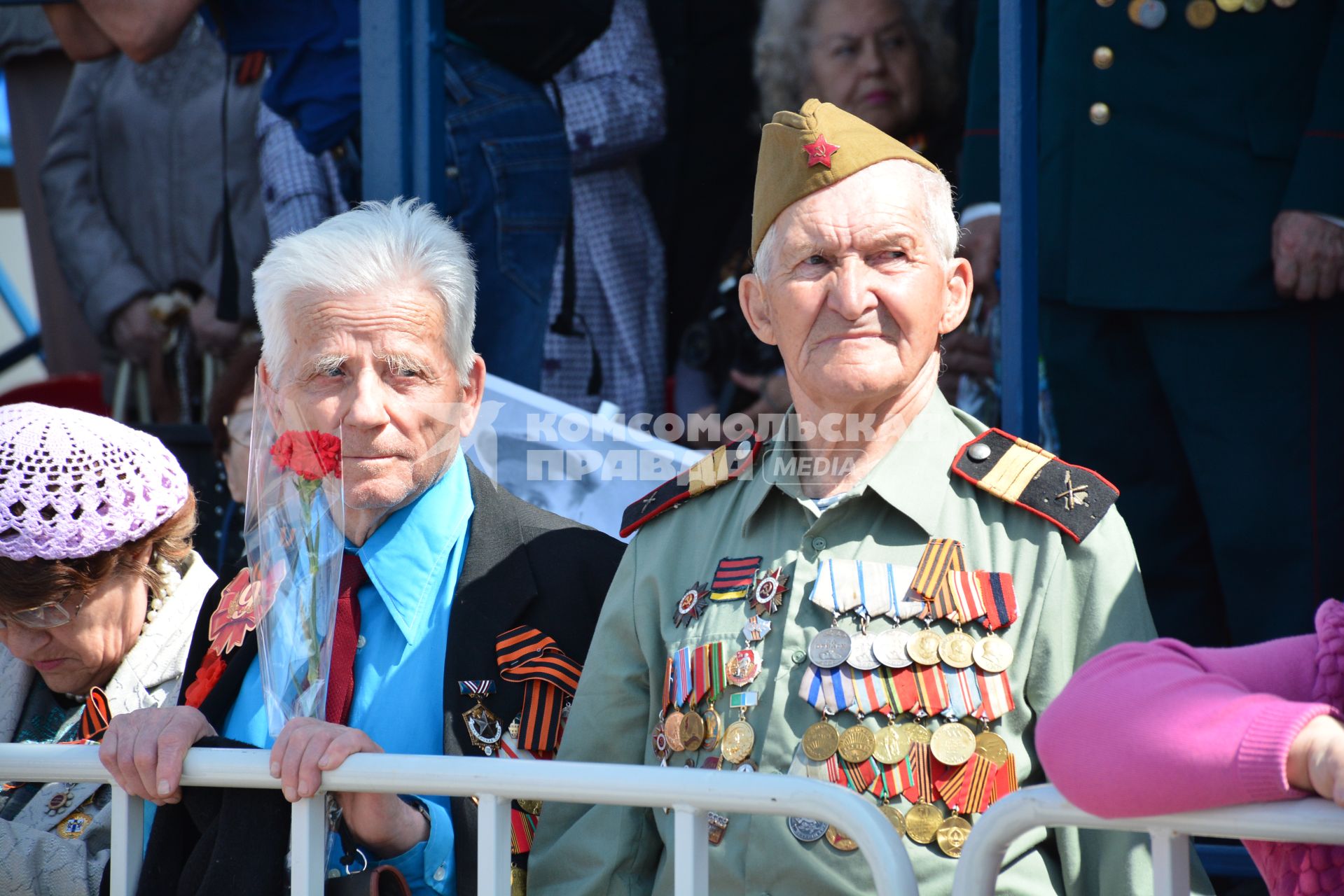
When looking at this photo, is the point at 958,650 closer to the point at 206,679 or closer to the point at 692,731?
the point at 692,731

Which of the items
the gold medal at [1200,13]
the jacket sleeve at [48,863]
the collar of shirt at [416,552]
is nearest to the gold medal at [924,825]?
the collar of shirt at [416,552]

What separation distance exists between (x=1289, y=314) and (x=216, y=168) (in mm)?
3942

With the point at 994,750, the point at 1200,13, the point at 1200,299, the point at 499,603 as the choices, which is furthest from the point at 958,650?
the point at 1200,13

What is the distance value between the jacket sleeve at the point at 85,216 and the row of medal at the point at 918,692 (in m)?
4.29

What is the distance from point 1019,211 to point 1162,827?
6.42ft

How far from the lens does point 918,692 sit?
2189mm

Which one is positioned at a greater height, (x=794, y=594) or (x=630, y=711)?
(x=794, y=594)

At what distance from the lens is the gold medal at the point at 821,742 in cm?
217

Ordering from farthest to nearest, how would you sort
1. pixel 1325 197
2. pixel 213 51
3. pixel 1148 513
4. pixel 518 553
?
pixel 213 51 → pixel 1148 513 → pixel 1325 197 → pixel 518 553

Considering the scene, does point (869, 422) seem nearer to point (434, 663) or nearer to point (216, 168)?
point (434, 663)

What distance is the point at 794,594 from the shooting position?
2.30 meters

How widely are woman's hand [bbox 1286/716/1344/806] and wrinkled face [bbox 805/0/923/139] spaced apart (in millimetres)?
3239

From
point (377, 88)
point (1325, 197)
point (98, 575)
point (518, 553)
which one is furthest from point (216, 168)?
point (1325, 197)

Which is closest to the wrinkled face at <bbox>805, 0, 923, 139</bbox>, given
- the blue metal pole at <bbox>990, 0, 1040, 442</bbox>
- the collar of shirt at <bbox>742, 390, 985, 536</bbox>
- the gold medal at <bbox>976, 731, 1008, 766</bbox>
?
the blue metal pole at <bbox>990, 0, 1040, 442</bbox>
